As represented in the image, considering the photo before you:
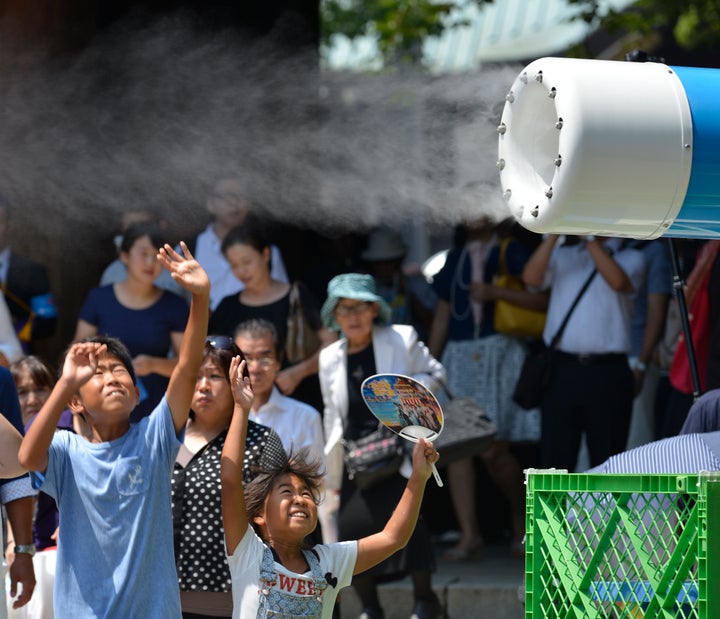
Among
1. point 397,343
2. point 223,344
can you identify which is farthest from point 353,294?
point 223,344

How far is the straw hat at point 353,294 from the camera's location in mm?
6941

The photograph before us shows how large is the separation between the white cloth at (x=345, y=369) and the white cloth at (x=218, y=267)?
101cm

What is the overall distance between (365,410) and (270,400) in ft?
2.07

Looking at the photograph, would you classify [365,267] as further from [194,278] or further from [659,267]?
[194,278]

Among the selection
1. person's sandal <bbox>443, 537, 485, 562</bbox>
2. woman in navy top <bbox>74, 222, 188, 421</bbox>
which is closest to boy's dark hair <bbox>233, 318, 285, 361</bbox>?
woman in navy top <bbox>74, 222, 188, 421</bbox>

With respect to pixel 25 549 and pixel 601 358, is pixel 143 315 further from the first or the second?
pixel 601 358

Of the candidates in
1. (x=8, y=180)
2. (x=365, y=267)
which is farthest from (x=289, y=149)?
(x=8, y=180)

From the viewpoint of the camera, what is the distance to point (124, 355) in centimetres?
477

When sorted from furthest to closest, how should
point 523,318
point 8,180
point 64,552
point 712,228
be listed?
point 8,180, point 523,318, point 64,552, point 712,228

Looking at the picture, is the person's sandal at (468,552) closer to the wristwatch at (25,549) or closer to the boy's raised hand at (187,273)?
the wristwatch at (25,549)

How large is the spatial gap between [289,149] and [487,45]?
13.1 m

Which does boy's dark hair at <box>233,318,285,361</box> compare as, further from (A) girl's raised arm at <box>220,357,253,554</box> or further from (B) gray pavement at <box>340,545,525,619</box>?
(A) girl's raised arm at <box>220,357,253,554</box>

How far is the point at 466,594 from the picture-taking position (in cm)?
732

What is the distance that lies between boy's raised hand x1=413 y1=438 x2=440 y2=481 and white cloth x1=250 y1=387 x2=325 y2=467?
1.75 meters
